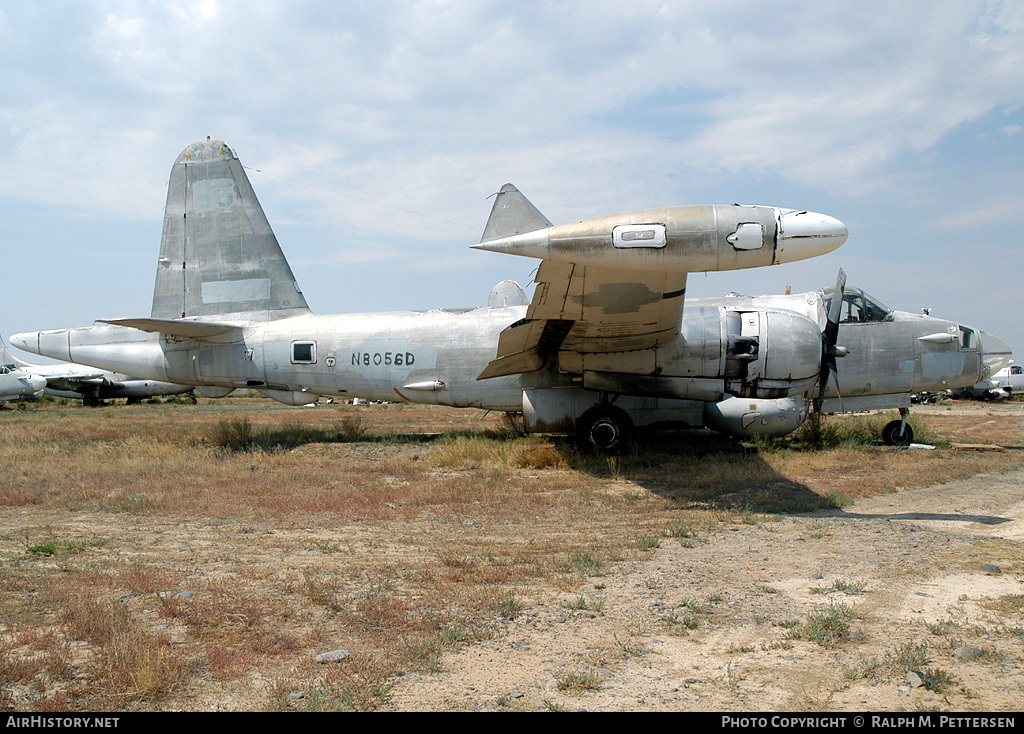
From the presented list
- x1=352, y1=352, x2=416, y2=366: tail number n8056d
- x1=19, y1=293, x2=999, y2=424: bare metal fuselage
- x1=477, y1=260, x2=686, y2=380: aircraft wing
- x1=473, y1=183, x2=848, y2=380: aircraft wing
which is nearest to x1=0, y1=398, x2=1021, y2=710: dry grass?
x1=19, y1=293, x2=999, y2=424: bare metal fuselage

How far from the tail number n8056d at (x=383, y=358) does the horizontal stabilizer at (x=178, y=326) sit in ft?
9.03

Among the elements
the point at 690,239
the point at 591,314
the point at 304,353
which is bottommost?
the point at 304,353

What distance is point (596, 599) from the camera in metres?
4.48

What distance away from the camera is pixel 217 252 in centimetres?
1440

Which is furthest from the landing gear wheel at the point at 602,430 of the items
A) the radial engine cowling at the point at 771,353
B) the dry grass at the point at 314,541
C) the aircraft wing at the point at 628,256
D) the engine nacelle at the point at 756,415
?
the radial engine cowling at the point at 771,353

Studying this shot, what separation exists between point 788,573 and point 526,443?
329 inches

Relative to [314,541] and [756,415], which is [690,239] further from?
[756,415]

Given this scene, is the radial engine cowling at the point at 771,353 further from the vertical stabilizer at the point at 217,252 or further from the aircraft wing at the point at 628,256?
the vertical stabilizer at the point at 217,252

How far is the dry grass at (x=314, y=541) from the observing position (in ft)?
11.0

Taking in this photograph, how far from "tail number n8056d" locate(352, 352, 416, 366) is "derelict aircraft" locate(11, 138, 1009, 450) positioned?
3 centimetres

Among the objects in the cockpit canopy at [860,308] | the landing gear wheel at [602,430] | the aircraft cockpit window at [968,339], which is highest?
the cockpit canopy at [860,308]

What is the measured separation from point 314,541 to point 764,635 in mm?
4047

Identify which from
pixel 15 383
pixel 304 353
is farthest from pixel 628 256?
pixel 15 383

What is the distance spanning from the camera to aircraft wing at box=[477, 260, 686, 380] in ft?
28.6
